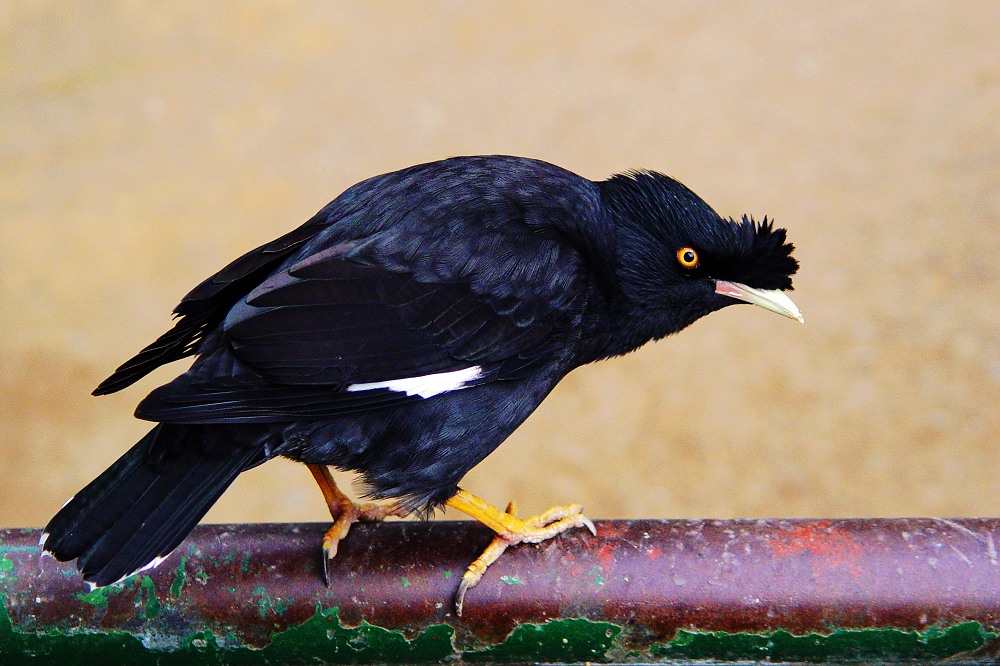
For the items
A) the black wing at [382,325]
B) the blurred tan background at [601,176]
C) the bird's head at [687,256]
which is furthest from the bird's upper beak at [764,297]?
the blurred tan background at [601,176]

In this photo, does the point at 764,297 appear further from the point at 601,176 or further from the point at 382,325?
the point at 601,176

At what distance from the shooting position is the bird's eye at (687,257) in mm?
2713

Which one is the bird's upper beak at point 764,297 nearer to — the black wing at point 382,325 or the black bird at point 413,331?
the black bird at point 413,331

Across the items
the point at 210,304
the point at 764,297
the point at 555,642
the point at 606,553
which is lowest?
the point at 555,642

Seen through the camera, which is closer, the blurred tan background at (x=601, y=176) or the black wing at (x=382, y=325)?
the black wing at (x=382, y=325)

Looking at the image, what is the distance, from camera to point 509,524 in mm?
2494

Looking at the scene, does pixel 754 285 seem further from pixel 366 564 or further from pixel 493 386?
pixel 366 564

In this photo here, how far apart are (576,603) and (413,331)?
2.18 ft

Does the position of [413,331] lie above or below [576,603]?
above

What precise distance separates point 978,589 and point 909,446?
12.0 feet

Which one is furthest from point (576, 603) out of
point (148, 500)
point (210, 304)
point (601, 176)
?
point (601, 176)

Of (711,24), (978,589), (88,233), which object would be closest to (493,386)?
(978,589)

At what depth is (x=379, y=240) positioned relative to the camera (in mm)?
2525

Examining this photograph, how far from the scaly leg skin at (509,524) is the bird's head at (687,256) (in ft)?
1.75
